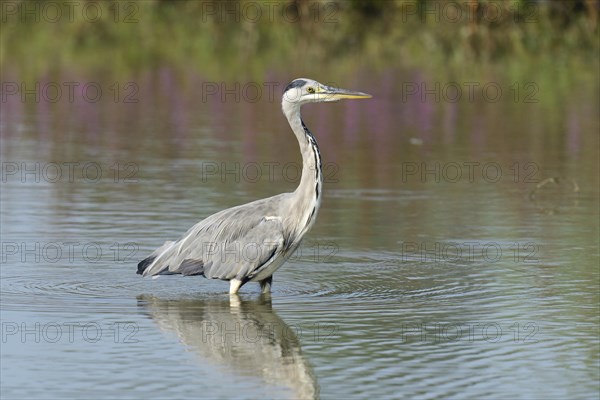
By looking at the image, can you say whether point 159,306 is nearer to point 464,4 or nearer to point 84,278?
point 84,278

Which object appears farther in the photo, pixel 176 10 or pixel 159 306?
pixel 176 10

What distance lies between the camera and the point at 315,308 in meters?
10.1

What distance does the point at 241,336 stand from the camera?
30.6 feet

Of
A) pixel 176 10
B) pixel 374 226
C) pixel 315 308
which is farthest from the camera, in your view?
pixel 176 10

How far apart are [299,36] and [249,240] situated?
1881 cm

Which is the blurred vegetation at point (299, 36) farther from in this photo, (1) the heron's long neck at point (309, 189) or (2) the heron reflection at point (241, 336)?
(2) the heron reflection at point (241, 336)

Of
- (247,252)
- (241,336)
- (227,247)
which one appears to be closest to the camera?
(241,336)

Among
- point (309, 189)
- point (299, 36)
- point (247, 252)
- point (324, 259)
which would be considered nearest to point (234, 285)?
point (247, 252)

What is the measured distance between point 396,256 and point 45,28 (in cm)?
2010

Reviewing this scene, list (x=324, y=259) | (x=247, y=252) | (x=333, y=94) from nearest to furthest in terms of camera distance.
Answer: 1. (x=247, y=252)
2. (x=333, y=94)
3. (x=324, y=259)

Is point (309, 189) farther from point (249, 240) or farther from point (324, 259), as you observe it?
point (324, 259)

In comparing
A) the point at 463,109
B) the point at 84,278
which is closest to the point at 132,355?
the point at 84,278

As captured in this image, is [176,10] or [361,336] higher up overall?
[176,10]

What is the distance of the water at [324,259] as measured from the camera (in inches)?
330
